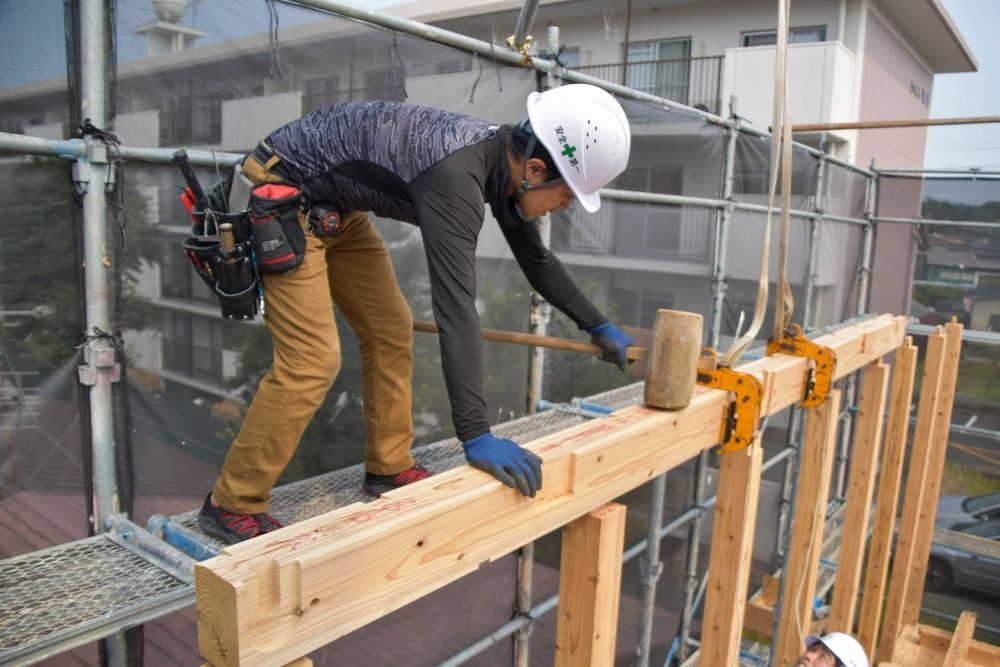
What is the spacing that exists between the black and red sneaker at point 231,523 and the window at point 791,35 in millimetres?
11123

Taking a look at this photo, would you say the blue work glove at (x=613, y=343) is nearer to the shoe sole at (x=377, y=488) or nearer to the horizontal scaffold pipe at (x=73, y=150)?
the shoe sole at (x=377, y=488)

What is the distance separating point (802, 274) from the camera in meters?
7.02

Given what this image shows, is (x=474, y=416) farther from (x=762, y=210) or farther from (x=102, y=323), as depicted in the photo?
(x=762, y=210)

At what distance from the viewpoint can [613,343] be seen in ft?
8.04

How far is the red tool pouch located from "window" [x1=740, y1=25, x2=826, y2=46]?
1080cm

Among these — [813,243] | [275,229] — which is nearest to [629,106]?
[275,229]

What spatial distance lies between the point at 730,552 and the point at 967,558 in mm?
6803

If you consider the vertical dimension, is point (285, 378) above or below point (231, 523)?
above

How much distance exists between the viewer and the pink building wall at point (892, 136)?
8.83m

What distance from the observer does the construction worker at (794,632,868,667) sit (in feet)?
10.5

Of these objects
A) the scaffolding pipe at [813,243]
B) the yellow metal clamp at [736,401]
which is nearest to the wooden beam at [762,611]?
the scaffolding pipe at [813,243]

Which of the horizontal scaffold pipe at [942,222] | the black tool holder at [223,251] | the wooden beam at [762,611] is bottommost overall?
the wooden beam at [762,611]

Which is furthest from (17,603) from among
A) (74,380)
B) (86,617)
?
(74,380)

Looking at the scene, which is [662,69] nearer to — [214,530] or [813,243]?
[813,243]
